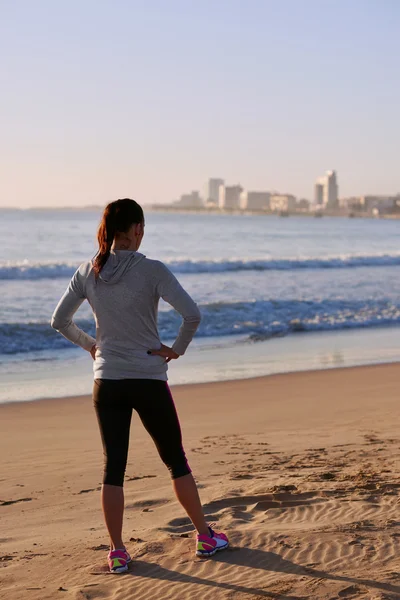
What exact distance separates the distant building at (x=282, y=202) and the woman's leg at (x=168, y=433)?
17379cm

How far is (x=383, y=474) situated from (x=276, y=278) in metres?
22.8

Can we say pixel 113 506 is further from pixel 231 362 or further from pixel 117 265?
pixel 231 362

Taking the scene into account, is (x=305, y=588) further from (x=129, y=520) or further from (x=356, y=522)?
(x=129, y=520)

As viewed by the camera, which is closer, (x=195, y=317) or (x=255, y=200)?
(x=195, y=317)

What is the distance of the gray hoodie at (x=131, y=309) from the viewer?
3682 mm

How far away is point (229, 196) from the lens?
622ft

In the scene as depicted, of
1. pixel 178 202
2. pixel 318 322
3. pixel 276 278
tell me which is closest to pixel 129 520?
pixel 318 322

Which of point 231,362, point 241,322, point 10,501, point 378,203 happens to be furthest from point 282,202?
point 10,501

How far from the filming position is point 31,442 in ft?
23.0

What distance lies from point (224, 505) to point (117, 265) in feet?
6.05

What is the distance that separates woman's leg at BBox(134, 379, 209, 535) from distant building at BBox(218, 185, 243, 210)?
180 meters

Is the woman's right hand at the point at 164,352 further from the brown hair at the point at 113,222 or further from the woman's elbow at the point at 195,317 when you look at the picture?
the brown hair at the point at 113,222

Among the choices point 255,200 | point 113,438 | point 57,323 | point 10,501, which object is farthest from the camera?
point 255,200

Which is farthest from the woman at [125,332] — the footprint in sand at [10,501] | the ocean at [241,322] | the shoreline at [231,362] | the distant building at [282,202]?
the distant building at [282,202]
